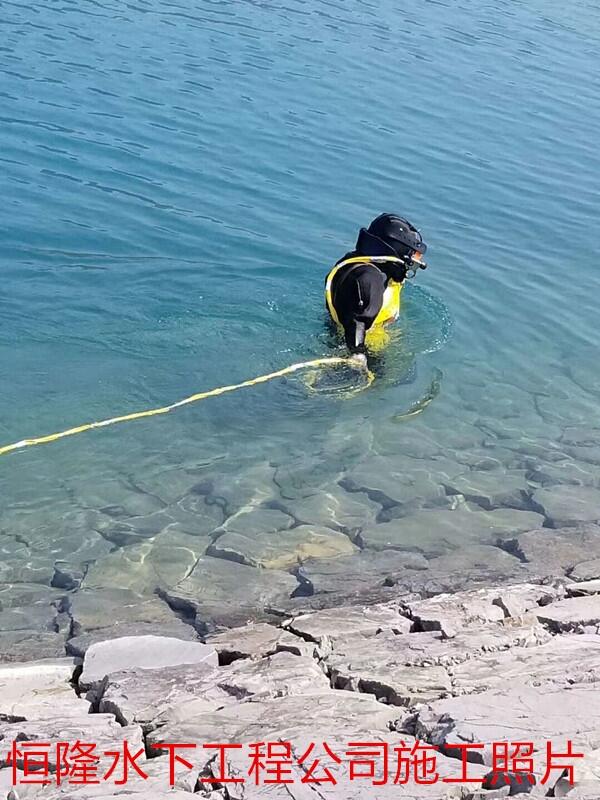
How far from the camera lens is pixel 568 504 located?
8109mm

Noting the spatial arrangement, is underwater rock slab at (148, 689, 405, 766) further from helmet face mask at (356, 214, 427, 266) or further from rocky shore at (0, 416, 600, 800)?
helmet face mask at (356, 214, 427, 266)

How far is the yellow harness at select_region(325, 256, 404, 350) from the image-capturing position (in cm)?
913

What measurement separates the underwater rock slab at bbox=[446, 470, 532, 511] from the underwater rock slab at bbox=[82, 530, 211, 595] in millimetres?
2147

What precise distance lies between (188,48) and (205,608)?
15172 millimetres

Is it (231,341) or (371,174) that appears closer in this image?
(231,341)

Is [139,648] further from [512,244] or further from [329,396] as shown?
[512,244]

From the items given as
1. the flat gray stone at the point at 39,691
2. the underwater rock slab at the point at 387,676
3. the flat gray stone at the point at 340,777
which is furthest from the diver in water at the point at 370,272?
the flat gray stone at the point at 340,777

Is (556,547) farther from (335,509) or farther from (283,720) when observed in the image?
(283,720)

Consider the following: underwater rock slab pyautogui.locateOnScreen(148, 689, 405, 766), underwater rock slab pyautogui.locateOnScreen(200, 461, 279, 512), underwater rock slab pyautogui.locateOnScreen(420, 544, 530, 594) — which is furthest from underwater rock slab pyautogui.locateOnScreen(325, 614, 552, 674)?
underwater rock slab pyautogui.locateOnScreen(200, 461, 279, 512)

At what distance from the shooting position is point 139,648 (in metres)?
5.52

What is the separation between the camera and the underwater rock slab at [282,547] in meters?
7.11

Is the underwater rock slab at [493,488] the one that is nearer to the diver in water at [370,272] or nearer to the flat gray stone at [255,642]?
the diver in water at [370,272]

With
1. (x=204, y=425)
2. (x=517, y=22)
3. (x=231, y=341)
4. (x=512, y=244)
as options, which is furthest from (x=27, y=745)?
(x=517, y=22)

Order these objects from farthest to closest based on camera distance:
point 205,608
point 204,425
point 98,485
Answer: point 204,425 → point 98,485 → point 205,608
